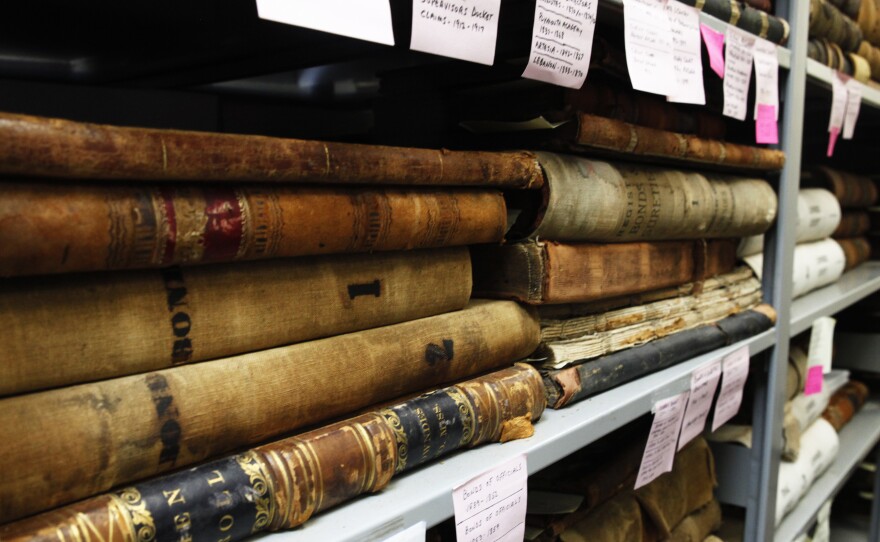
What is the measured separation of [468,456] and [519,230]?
235 mm

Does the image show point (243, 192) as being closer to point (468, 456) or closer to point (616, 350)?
point (468, 456)

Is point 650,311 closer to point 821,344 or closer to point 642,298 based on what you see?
point 642,298

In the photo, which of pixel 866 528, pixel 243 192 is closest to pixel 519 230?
pixel 243 192

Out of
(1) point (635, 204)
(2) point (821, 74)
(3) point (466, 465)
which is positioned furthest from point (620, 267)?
(2) point (821, 74)

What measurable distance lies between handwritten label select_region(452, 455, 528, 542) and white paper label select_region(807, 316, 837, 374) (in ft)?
3.86

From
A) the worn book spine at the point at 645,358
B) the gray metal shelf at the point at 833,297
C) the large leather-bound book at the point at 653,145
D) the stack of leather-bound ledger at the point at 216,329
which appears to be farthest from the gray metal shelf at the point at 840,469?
the stack of leather-bound ledger at the point at 216,329

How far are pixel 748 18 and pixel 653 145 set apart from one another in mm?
323

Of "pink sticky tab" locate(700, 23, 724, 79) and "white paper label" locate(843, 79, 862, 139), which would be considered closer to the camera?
"pink sticky tab" locate(700, 23, 724, 79)

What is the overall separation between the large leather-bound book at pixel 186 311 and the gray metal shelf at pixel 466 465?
12 cm

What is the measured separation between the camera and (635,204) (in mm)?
794

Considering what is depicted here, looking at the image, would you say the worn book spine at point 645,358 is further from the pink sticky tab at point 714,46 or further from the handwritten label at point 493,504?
the pink sticky tab at point 714,46

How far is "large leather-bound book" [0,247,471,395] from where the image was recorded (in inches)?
14.1

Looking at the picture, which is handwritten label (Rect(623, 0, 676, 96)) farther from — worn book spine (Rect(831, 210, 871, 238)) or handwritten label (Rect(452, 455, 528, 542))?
worn book spine (Rect(831, 210, 871, 238))

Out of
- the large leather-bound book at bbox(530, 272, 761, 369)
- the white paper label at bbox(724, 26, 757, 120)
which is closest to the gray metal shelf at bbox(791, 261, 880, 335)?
the large leather-bound book at bbox(530, 272, 761, 369)
